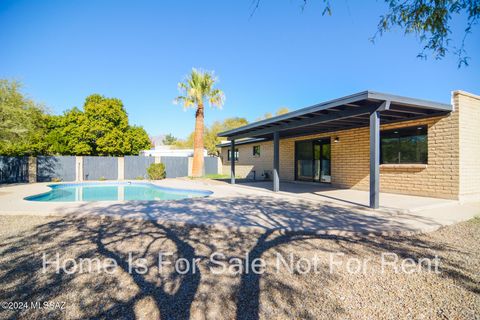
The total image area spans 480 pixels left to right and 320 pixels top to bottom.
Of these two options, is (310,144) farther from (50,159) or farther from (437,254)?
(50,159)

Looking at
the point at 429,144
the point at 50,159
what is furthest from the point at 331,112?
the point at 50,159

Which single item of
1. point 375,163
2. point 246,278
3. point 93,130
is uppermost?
point 93,130

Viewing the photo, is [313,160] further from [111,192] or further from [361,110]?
[111,192]

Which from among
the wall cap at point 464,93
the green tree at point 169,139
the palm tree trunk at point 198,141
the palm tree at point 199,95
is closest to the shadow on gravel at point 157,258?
the wall cap at point 464,93

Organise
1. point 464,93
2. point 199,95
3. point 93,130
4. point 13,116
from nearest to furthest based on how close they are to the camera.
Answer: point 464,93 → point 13,116 → point 199,95 → point 93,130

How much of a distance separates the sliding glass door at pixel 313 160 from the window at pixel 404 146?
9.12 feet

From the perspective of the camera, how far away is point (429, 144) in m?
7.71

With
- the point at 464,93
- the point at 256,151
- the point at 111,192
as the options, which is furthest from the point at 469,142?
the point at 111,192

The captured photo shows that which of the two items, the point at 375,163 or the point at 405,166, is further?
the point at 405,166

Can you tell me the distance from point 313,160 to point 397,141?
14.0 feet

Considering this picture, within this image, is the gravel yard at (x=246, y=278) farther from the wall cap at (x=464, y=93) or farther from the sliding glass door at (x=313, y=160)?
the sliding glass door at (x=313, y=160)

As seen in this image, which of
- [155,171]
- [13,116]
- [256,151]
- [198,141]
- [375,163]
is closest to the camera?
[375,163]

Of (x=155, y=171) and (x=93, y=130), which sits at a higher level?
(x=93, y=130)

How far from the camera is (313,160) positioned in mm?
12430
